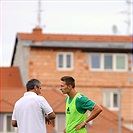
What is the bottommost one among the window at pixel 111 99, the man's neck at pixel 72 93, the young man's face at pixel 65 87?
the window at pixel 111 99

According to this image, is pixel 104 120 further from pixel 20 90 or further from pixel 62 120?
pixel 20 90

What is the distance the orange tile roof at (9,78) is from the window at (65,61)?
12.6 feet

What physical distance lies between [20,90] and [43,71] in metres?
5.63

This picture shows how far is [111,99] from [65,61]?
414 cm

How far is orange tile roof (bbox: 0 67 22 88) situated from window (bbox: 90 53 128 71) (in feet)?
18.2

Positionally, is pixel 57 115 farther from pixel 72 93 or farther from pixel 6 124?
pixel 72 93

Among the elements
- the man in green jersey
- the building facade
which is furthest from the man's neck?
the building facade

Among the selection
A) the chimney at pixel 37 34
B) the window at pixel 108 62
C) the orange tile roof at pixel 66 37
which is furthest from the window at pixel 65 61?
the window at pixel 108 62

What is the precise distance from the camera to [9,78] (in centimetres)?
5709

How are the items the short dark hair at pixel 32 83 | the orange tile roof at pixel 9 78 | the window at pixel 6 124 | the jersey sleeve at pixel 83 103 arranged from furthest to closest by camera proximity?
the orange tile roof at pixel 9 78 < the window at pixel 6 124 < the jersey sleeve at pixel 83 103 < the short dark hair at pixel 32 83

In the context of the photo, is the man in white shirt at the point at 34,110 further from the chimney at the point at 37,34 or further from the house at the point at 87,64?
the chimney at the point at 37,34

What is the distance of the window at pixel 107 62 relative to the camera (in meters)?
54.4

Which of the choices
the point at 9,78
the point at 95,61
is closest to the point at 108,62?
the point at 95,61

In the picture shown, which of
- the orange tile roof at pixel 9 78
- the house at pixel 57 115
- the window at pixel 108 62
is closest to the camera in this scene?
the house at pixel 57 115
